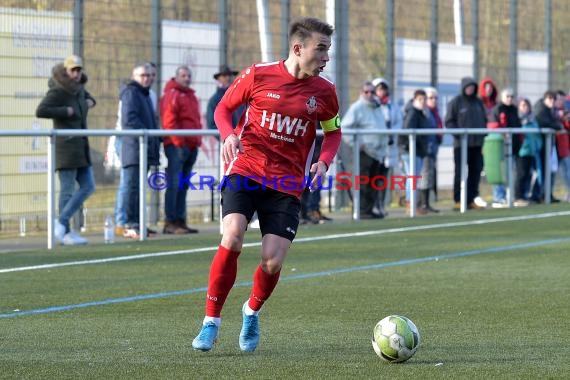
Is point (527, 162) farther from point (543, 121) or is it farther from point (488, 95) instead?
point (488, 95)

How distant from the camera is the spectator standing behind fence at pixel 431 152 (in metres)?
19.9

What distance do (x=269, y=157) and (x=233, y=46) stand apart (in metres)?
11.9

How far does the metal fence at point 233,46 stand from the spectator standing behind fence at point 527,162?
2.15 meters

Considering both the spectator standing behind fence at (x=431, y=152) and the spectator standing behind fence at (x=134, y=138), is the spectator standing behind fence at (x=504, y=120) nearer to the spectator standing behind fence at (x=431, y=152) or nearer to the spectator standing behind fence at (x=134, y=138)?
the spectator standing behind fence at (x=431, y=152)

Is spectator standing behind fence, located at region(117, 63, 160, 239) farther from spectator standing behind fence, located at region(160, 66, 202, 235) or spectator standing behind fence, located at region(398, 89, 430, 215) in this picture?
spectator standing behind fence, located at region(398, 89, 430, 215)

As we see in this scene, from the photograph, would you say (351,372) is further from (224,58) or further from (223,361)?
(224,58)

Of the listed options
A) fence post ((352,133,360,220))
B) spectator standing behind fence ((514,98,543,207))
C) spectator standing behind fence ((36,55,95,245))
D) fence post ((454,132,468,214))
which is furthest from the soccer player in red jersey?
spectator standing behind fence ((514,98,543,207))

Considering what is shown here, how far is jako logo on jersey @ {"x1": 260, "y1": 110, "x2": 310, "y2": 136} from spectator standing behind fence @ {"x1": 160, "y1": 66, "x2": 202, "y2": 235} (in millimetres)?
8394

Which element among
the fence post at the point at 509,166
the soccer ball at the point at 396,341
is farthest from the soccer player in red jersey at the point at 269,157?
the fence post at the point at 509,166

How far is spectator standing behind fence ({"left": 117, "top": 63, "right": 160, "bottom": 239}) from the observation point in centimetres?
1549

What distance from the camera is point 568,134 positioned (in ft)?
77.5

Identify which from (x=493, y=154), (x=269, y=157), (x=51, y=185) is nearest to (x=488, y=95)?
(x=493, y=154)

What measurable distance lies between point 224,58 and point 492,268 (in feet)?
25.4

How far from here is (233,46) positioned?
19578 mm
